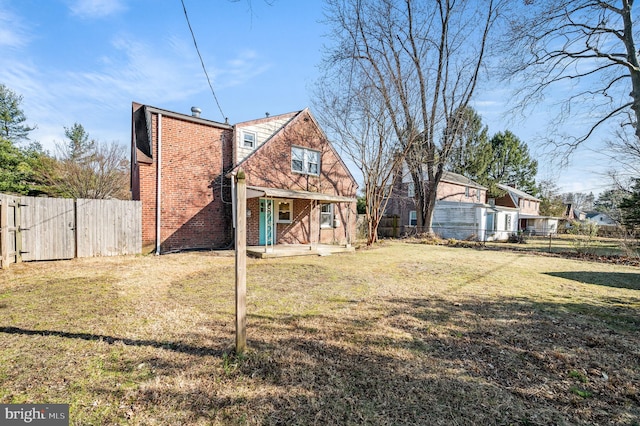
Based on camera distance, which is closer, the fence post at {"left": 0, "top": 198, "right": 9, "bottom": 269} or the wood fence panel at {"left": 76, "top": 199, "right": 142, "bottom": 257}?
the fence post at {"left": 0, "top": 198, "right": 9, "bottom": 269}

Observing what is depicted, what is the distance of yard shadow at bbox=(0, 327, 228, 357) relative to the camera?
10.9 feet

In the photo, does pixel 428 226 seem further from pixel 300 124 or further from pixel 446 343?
pixel 446 343

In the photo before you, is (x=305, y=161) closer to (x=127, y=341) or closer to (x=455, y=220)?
(x=127, y=341)

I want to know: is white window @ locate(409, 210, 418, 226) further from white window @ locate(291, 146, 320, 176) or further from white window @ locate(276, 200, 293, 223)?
white window @ locate(276, 200, 293, 223)

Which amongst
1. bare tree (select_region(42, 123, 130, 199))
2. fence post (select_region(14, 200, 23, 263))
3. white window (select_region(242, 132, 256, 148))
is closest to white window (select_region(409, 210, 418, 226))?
white window (select_region(242, 132, 256, 148))

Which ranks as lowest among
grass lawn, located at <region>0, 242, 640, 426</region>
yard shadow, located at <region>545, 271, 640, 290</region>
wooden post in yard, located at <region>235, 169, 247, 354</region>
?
yard shadow, located at <region>545, 271, 640, 290</region>

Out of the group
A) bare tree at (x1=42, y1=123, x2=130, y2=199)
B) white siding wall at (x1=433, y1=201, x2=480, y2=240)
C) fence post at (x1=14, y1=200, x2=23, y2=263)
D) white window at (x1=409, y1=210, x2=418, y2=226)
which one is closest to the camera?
fence post at (x1=14, y1=200, x2=23, y2=263)

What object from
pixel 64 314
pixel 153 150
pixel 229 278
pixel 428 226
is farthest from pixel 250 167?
pixel 428 226

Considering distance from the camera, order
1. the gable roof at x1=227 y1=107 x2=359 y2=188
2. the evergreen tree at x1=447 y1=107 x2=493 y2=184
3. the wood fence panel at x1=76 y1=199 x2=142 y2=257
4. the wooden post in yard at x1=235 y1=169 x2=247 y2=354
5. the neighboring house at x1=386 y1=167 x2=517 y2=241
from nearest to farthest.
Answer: the wooden post in yard at x1=235 y1=169 x2=247 y2=354, the wood fence panel at x1=76 y1=199 x2=142 y2=257, the gable roof at x1=227 y1=107 x2=359 y2=188, the neighboring house at x1=386 y1=167 x2=517 y2=241, the evergreen tree at x1=447 y1=107 x2=493 y2=184

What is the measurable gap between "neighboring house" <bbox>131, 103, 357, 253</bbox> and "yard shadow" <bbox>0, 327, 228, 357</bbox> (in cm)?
664

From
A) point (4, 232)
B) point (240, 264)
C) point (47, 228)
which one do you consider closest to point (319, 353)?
point (240, 264)

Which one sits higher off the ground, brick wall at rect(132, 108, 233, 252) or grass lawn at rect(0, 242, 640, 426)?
brick wall at rect(132, 108, 233, 252)

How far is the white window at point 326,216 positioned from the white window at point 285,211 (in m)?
2.22

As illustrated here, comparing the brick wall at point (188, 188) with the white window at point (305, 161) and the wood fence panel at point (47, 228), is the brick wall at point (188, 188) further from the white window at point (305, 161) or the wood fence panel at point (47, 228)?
the white window at point (305, 161)
